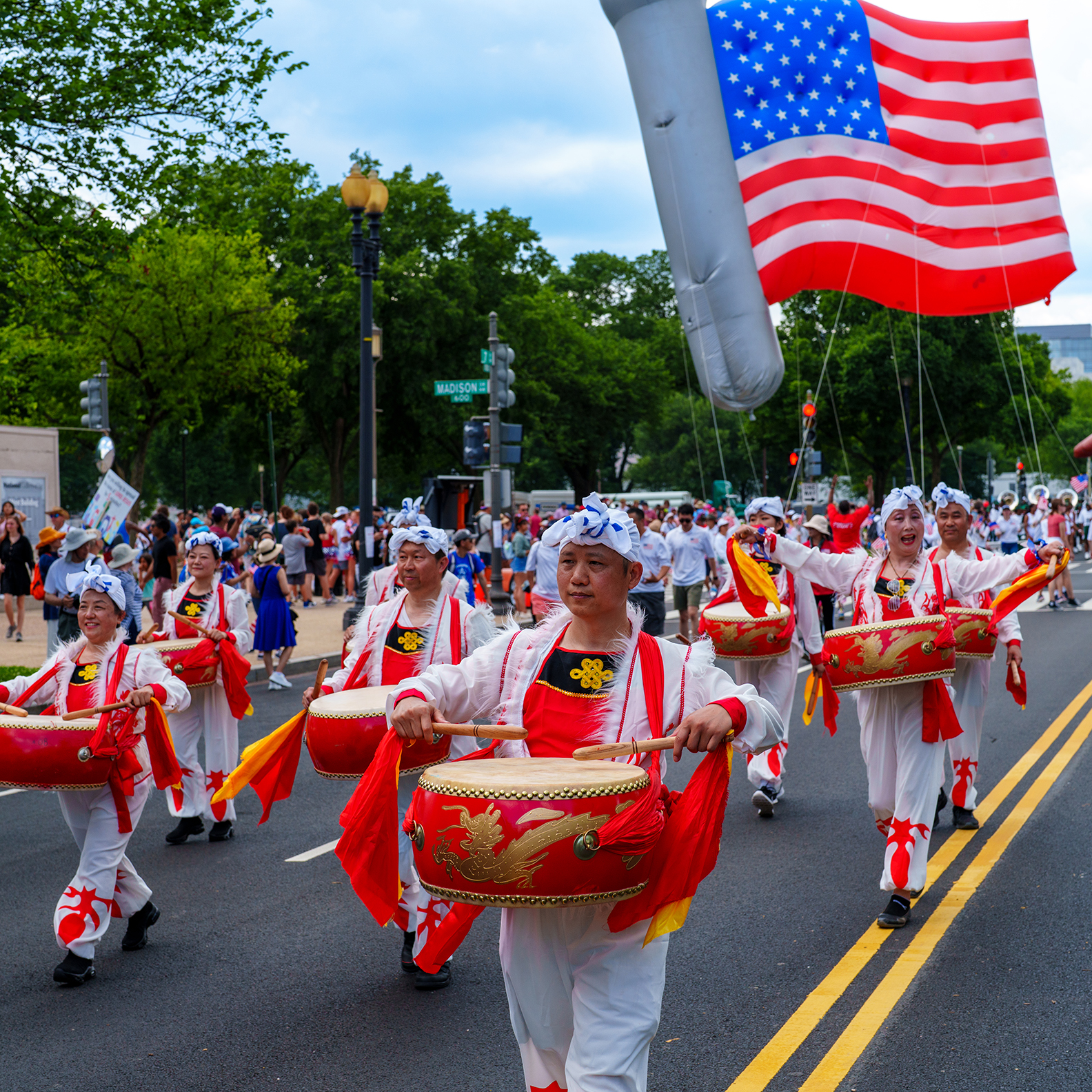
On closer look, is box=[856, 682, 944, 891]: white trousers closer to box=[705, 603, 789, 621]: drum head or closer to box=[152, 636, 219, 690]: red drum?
box=[705, 603, 789, 621]: drum head

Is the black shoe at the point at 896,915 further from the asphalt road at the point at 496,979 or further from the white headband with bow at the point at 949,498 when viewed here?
the white headband with bow at the point at 949,498

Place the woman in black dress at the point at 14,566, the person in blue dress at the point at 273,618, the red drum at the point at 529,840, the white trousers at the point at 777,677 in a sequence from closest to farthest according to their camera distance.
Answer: the red drum at the point at 529,840 < the white trousers at the point at 777,677 < the person in blue dress at the point at 273,618 < the woman in black dress at the point at 14,566

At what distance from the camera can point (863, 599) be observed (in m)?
6.59

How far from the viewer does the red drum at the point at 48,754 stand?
207 inches

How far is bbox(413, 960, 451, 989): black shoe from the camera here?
17.4 ft

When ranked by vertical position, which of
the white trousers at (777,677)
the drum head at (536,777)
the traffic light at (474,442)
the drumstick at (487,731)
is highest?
the traffic light at (474,442)

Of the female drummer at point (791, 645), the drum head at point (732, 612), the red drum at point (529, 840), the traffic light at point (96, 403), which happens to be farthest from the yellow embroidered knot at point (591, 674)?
the traffic light at point (96, 403)

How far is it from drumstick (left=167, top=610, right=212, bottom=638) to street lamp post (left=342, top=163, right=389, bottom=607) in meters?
10.00

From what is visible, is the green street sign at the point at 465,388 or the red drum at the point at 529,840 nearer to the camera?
the red drum at the point at 529,840

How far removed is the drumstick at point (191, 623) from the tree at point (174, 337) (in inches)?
898

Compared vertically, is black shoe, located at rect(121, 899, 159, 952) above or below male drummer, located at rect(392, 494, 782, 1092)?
below

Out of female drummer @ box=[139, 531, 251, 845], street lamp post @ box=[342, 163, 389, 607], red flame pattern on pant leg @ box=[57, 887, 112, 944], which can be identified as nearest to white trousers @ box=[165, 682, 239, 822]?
female drummer @ box=[139, 531, 251, 845]

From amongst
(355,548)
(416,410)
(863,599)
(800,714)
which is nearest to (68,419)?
(416,410)

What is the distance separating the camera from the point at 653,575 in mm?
16375
